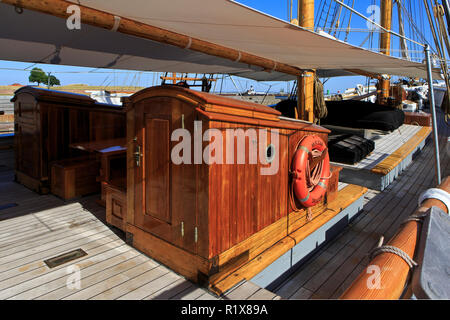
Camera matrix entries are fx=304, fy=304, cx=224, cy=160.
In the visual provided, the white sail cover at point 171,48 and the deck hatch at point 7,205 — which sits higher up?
the white sail cover at point 171,48

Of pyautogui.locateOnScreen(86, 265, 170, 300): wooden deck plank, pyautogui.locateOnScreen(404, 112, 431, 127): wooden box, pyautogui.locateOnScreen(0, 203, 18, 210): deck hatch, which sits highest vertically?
pyautogui.locateOnScreen(404, 112, 431, 127): wooden box

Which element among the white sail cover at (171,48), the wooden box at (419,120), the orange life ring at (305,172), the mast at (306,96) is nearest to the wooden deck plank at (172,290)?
the orange life ring at (305,172)

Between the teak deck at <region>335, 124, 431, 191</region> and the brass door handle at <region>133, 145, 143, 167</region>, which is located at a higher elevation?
the brass door handle at <region>133, 145, 143, 167</region>

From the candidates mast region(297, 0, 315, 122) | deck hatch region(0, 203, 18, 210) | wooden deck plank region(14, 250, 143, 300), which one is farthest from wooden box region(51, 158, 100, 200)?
mast region(297, 0, 315, 122)

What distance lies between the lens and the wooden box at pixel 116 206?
2783 millimetres

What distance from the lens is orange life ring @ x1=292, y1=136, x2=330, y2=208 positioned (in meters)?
2.81

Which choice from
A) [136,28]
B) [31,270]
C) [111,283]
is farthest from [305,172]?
[31,270]

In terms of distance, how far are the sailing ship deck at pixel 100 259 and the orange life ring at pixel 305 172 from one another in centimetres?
68

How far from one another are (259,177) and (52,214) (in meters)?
2.45

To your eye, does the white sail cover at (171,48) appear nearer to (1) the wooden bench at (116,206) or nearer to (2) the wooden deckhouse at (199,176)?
(2) the wooden deckhouse at (199,176)

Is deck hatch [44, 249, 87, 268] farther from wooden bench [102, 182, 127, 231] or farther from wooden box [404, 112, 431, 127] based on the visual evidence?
wooden box [404, 112, 431, 127]

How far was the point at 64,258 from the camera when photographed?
8.22 ft

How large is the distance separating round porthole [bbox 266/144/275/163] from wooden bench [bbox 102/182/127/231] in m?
1.32
